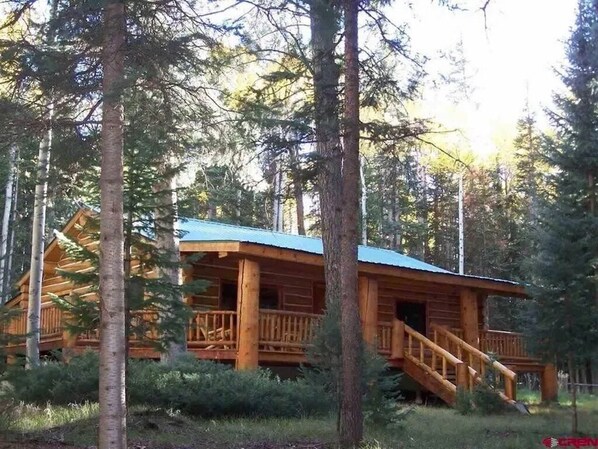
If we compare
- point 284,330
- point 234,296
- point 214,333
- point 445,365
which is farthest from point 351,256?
point 234,296

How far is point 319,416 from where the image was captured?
37.9ft

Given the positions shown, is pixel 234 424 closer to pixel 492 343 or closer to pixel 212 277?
pixel 212 277

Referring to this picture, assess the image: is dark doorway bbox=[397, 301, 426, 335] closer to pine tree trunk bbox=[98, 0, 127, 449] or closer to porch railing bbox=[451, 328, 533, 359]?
porch railing bbox=[451, 328, 533, 359]

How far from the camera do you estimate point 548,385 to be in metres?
20.2

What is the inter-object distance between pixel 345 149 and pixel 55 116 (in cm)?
345

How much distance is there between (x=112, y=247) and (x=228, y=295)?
1190cm

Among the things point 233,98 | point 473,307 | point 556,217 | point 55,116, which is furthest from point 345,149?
point 473,307

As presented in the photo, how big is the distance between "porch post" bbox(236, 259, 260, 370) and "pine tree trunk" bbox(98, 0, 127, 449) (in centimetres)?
784

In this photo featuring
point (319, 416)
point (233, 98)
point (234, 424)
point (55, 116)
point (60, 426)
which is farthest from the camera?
point (319, 416)

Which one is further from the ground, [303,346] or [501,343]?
[303,346]

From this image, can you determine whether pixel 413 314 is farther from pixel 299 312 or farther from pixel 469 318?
pixel 299 312

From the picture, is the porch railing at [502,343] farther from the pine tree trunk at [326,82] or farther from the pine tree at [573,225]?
the pine tree trunk at [326,82]

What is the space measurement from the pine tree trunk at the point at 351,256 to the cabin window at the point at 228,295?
32.8 feet

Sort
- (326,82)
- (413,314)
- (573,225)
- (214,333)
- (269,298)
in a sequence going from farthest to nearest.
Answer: (413,314), (269,298), (214,333), (573,225), (326,82)
